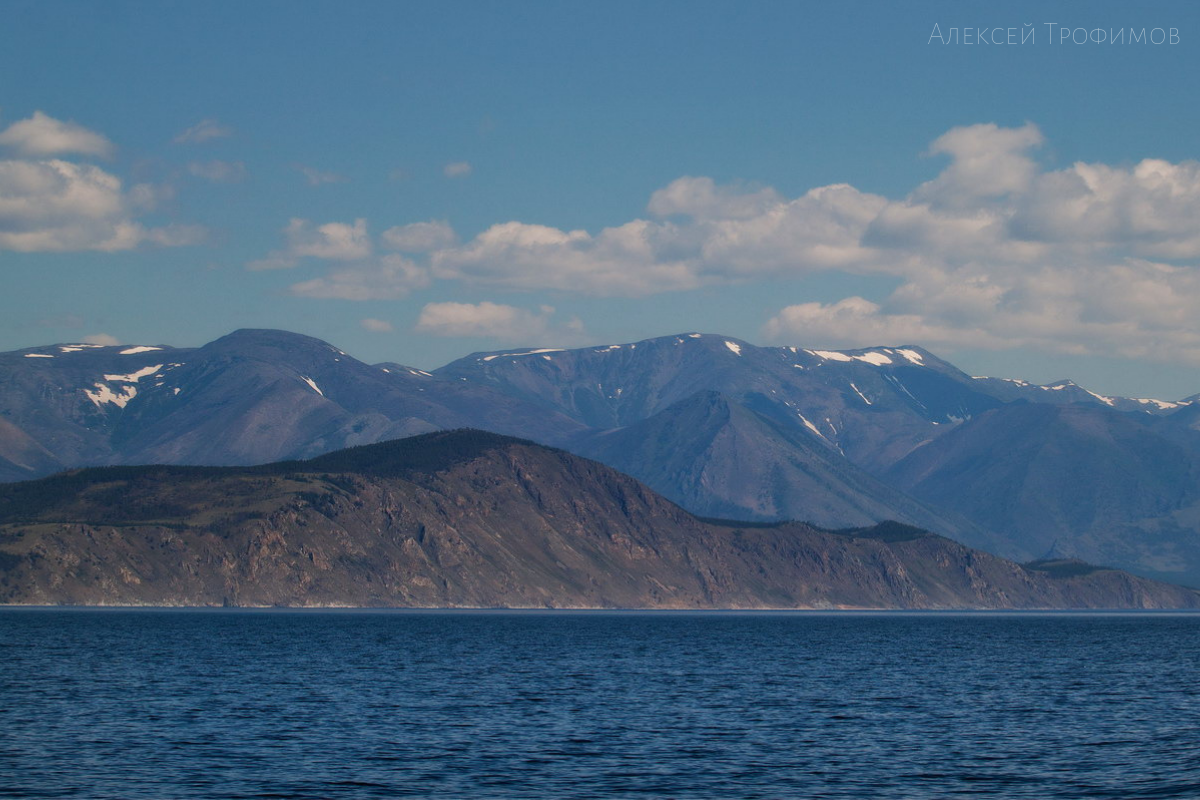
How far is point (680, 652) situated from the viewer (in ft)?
633

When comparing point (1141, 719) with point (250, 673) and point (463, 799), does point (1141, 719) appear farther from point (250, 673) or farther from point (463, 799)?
point (250, 673)

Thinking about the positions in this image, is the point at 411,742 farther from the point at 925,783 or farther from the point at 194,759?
the point at 925,783

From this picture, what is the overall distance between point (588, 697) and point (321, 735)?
3303cm

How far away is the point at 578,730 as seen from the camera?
309ft

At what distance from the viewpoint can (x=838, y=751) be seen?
85.6 m

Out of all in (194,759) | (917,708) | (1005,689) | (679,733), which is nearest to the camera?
(194,759)

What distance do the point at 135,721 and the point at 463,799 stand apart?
36.0 meters

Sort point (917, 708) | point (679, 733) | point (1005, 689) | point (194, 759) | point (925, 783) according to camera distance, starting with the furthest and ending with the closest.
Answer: point (1005, 689) → point (917, 708) → point (679, 733) → point (194, 759) → point (925, 783)

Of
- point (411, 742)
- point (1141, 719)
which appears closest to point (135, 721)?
point (411, 742)

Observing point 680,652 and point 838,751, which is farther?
point 680,652

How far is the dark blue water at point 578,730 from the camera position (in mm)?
72250

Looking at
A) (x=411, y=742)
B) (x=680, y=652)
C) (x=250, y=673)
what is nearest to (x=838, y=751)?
(x=411, y=742)

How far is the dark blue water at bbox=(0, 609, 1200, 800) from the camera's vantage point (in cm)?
7225

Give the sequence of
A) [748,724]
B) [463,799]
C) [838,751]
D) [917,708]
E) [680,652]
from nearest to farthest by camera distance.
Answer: [463,799]
[838,751]
[748,724]
[917,708]
[680,652]
